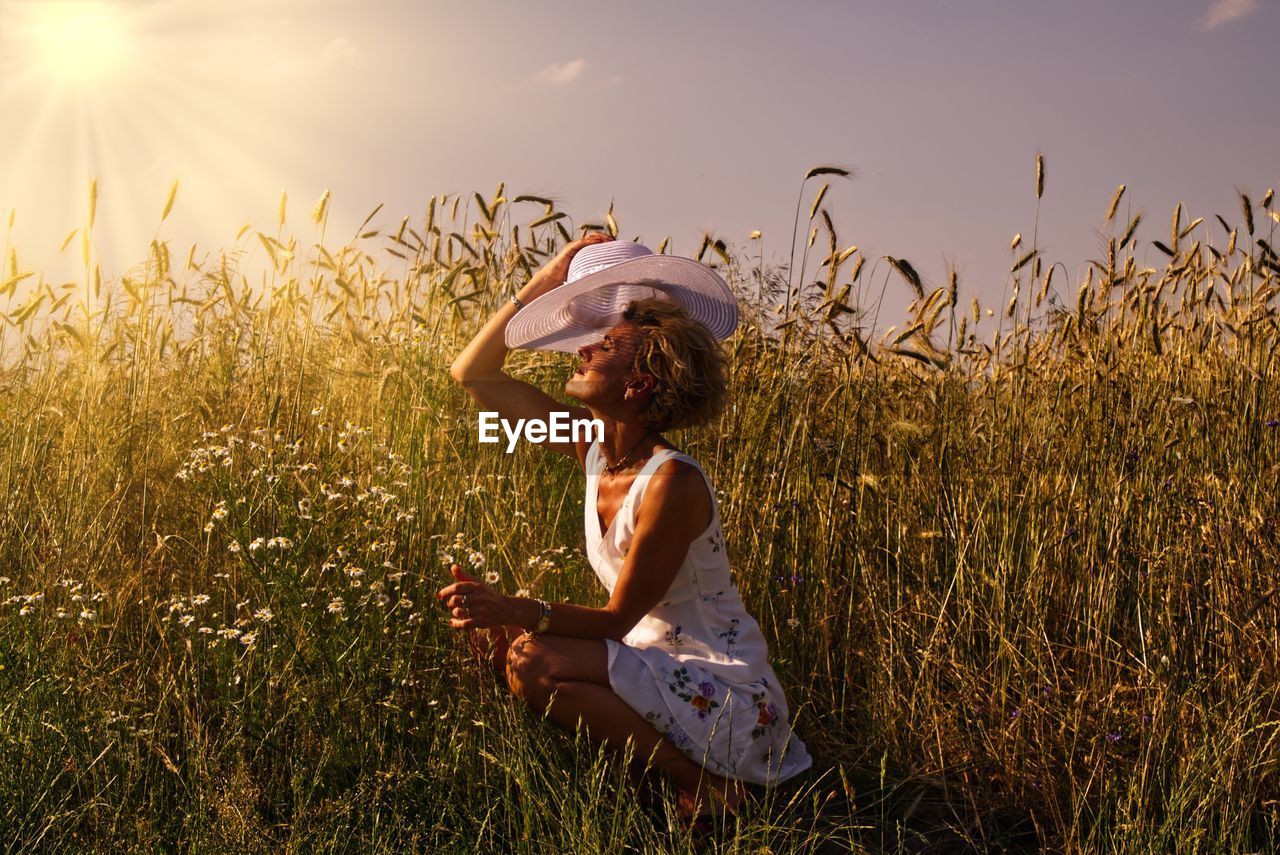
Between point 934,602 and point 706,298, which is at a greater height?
point 706,298

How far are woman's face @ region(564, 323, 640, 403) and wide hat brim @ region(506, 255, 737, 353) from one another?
0.33ft

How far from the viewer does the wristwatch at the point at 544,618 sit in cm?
256

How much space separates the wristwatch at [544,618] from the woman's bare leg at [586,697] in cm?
5

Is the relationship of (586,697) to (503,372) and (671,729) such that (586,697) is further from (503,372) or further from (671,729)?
(503,372)

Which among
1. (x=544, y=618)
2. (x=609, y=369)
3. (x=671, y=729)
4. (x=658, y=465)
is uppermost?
(x=609, y=369)

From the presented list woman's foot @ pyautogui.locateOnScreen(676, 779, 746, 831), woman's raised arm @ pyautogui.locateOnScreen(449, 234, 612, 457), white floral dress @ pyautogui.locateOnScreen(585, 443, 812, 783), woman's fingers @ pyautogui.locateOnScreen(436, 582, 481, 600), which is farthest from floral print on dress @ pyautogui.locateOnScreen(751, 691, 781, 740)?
woman's raised arm @ pyautogui.locateOnScreen(449, 234, 612, 457)

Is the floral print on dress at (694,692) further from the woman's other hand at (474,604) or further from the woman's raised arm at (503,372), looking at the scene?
the woman's raised arm at (503,372)

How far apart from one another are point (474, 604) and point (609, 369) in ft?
2.38

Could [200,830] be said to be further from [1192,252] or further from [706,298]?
[1192,252]

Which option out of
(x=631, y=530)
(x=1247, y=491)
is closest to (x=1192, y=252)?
(x=1247, y=491)

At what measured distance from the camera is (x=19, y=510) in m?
3.73

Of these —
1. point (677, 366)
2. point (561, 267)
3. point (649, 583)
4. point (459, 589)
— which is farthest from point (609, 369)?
point (459, 589)

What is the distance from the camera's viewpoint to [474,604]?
7.95ft

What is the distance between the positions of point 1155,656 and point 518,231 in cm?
291
